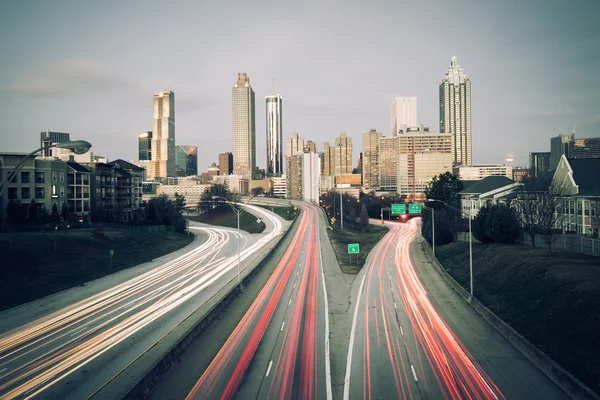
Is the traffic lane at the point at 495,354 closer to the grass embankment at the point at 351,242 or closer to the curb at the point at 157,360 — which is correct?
the grass embankment at the point at 351,242

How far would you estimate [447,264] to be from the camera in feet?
166

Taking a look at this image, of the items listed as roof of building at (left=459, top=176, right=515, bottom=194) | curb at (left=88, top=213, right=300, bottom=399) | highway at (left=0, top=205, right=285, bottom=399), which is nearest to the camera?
curb at (left=88, top=213, right=300, bottom=399)

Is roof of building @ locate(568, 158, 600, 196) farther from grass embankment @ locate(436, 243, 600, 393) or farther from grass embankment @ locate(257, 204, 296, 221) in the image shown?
grass embankment @ locate(257, 204, 296, 221)

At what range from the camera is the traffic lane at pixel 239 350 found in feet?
55.6

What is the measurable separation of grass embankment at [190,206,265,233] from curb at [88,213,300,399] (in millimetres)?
64071

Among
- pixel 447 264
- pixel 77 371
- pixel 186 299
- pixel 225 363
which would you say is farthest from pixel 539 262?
pixel 77 371

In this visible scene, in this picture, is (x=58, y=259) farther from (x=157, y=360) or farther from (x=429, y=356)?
(x=429, y=356)

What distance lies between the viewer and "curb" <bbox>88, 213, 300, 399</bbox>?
1574 cm

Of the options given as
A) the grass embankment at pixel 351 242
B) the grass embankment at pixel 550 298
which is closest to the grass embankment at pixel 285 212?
the grass embankment at pixel 351 242

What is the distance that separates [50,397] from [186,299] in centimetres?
1733

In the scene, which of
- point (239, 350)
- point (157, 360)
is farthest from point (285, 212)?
point (157, 360)

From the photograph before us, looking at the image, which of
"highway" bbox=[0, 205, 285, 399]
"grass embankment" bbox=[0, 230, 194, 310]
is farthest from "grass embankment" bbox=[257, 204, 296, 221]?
"highway" bbox=[0, 205, 285, 399]

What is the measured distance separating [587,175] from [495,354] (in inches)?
1787

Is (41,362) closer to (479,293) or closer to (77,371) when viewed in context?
(77,371)
